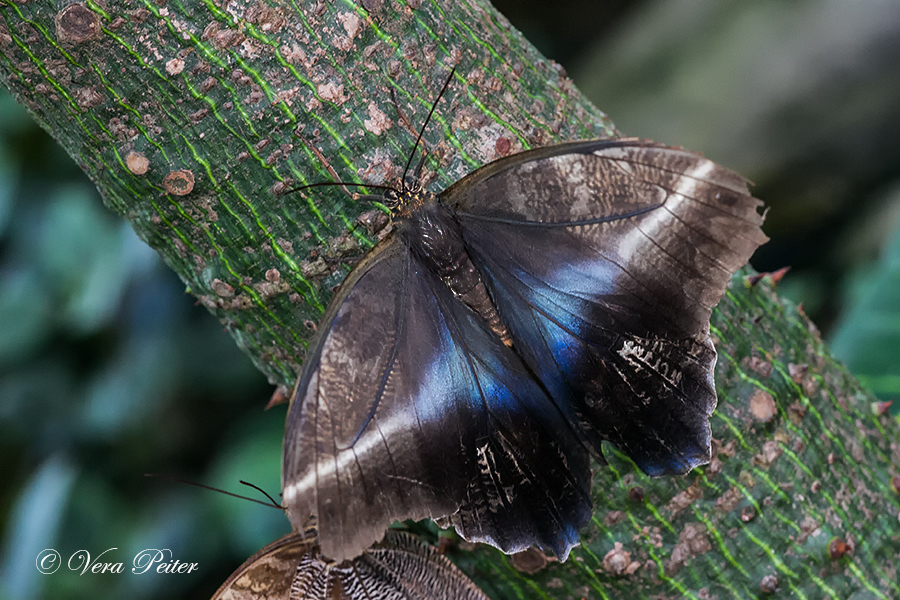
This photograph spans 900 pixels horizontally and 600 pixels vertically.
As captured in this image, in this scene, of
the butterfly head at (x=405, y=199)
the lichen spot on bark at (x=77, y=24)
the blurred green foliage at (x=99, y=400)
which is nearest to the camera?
the lichen spot on bark at (x=77, y=24)

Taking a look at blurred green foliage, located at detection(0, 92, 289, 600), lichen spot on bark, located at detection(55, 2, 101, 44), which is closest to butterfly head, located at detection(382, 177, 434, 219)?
lichen spot on bark, located at detection(55, 2, 101, 44)

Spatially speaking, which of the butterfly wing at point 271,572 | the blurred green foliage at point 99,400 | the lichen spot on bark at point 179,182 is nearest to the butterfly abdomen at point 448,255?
the lichen spot on bark at point 179,182

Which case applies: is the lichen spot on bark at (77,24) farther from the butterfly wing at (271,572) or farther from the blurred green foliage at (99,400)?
the blurred green foliage at (99,400)

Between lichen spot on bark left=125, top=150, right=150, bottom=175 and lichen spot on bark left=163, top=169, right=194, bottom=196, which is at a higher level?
lichen spot on bark left=125, top=150, right=150, bottom=175

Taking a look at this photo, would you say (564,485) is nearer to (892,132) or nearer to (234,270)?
(234,270)

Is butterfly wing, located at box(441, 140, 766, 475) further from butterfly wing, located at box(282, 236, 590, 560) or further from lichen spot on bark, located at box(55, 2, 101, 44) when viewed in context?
lichen spot on bark, located at box(55, 2, 101, 44)

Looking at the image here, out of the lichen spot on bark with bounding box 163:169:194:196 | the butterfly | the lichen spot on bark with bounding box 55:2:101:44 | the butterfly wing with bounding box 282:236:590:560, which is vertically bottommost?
the butterfly
